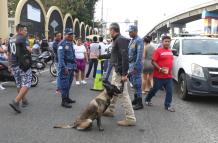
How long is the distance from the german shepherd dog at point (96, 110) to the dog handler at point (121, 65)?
29cm

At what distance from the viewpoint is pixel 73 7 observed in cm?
5328

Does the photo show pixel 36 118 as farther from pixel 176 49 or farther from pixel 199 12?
pixel 199 12

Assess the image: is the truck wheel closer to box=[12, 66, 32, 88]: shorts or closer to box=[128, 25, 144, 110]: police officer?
box=[128, 25, 144, 110]: police officer

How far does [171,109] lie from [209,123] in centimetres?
130

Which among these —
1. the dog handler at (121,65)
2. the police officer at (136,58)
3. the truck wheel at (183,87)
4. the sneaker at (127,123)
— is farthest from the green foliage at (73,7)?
the sneaker at (127,123)

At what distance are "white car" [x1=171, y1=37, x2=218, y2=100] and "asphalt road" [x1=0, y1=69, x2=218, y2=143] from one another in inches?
16.4

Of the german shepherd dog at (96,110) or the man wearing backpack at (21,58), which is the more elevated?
the man wearing backpack at (21,58)

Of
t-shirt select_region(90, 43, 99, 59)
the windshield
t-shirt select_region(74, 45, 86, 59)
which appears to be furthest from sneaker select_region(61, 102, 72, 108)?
t-shirt select_region(90, 43, 99, 59)

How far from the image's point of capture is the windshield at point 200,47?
11.1 meters

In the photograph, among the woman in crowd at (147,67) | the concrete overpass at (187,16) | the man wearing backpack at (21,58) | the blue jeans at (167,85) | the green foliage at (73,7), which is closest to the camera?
the man wearing backpack at (21,58)

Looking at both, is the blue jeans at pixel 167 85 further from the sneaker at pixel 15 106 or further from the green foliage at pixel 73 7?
the green foliage at pixel 73 7

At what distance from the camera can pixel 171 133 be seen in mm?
7105

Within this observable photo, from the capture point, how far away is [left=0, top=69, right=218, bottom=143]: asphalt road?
6.70 metres

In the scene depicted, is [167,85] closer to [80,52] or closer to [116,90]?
[116,90]
